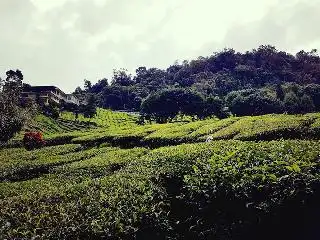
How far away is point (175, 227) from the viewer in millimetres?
18516

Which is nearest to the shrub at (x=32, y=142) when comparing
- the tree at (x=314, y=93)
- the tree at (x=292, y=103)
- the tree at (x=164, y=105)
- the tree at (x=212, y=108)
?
the tree at (x=164, y=105)

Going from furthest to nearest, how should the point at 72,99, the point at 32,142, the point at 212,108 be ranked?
the point at 72,99 → the point at 212,108 → the point at 32,142

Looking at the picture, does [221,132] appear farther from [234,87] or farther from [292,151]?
[234,87]

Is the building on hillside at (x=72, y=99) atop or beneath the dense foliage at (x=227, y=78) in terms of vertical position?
beneath

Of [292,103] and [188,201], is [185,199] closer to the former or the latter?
[188,201]

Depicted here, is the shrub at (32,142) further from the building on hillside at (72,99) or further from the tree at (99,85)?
the tree at (99,85)

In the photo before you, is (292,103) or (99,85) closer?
(292,103)

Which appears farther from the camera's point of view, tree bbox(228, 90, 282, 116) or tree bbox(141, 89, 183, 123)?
tree bbox(141, 89, 183, 123)

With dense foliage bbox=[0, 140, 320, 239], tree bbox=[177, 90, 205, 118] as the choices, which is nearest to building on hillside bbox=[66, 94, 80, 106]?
tree bbox=[177, 90, 205, 118]

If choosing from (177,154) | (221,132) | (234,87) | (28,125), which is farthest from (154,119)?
(177,154)

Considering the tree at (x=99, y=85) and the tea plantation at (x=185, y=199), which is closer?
the tea plantation at (x=185, y=199)

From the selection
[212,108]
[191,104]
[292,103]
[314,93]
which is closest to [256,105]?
[292,103]

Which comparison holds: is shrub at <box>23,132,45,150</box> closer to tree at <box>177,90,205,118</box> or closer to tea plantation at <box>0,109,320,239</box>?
tea plantation at <box>0,109,320,239</box>

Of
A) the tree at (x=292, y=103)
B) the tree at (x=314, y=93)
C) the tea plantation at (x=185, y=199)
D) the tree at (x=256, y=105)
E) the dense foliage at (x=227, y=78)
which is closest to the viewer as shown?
the tea plantation at (x=185, y=199)
